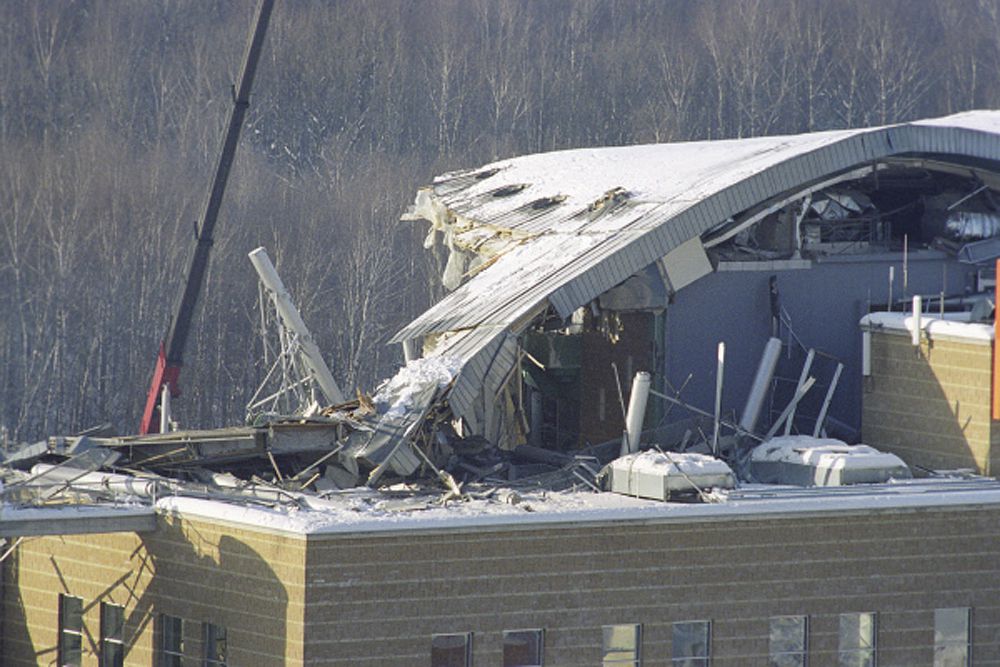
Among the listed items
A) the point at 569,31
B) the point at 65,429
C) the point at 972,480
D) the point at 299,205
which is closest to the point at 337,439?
the point at 972,480

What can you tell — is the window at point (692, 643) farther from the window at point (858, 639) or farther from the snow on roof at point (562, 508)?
the window at point (858, 639)

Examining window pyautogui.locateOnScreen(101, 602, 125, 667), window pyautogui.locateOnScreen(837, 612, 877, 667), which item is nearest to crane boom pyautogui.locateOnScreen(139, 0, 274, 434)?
window pyautogui.locateOnScreen(101, 602, 125, 667)

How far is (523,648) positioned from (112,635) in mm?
5549

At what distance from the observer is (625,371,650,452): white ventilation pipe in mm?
27281

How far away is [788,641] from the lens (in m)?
25.6

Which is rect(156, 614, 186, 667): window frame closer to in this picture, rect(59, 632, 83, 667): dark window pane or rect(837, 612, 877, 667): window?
rect(59, 632, 83, 667): dark window pane

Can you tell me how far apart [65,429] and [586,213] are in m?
30.8

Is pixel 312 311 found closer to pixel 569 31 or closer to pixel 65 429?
pixel 65 429

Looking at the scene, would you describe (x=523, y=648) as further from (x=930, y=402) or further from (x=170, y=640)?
(x=930, y=402)

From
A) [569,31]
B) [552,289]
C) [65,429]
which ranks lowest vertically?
[65,429]

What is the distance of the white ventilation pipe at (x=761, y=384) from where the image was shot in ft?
93.8

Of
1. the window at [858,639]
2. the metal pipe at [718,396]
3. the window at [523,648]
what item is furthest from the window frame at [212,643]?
the window at [858,639]

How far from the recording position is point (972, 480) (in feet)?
88.4

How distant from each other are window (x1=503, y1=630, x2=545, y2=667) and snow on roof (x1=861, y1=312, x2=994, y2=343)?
7331 mm
